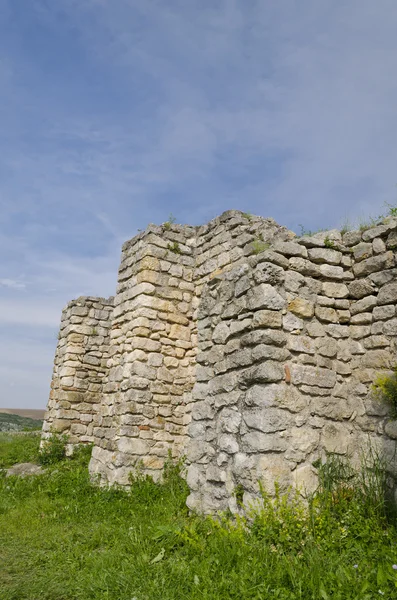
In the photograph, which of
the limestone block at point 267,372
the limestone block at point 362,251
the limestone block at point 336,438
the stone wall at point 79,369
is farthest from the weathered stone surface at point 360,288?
the stone wall at point 79,369

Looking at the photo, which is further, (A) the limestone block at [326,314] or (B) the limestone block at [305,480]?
(A) the limestone block at [326,314]

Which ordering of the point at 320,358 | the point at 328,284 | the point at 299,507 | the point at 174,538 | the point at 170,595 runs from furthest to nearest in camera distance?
the point at 328,284
the point at 320,358
the point at 174,538
the point at 299,507
the point at 170,595

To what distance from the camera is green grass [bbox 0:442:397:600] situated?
3.13 m

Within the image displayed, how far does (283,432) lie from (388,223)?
2.43 meters

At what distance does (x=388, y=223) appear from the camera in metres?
4.87

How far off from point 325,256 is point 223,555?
3053 mm

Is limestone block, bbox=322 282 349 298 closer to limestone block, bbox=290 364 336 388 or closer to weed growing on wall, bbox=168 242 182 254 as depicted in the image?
limestone block, bbox=290 364 336 388

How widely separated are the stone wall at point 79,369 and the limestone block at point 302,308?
24.1 feet

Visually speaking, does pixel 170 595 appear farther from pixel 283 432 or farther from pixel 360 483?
pixel 360 483

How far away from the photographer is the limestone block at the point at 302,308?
4656mm

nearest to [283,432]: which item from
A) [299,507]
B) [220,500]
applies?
[299,507]

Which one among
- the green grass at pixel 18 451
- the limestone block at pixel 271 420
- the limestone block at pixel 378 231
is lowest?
the green grass at pixel 18 451

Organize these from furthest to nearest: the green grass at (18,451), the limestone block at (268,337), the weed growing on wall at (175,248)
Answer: the green grass at (18,451)
the weed growing on wall at (175,248)
the limestone block at (268,337)

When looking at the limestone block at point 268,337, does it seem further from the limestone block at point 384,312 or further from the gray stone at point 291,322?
the limestone block at point 384,312
